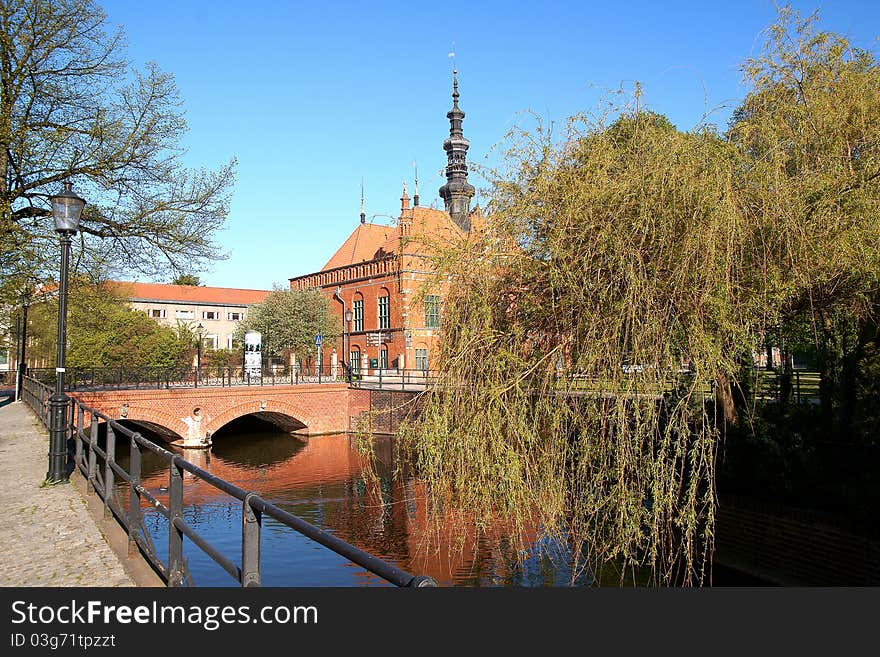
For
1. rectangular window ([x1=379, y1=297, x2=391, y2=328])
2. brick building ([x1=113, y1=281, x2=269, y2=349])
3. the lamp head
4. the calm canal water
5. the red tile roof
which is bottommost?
the calm canal water

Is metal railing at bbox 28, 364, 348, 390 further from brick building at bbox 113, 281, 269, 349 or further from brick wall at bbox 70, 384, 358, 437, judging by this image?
brick building at bbox 113, 281, 269, 349

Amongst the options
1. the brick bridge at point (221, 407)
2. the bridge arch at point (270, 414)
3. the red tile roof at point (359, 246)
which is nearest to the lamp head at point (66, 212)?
the brick bridge at point (221, 407)

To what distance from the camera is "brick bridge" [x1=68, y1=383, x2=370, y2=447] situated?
21469mm

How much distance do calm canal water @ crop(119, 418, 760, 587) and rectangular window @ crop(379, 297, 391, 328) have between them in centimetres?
1556

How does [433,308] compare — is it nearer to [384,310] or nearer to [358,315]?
[384,310]

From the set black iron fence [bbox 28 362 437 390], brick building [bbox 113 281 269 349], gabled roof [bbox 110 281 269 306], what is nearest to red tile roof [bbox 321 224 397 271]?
gabled roof [bbox 110 281 269 306]

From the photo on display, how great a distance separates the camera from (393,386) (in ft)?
91.8

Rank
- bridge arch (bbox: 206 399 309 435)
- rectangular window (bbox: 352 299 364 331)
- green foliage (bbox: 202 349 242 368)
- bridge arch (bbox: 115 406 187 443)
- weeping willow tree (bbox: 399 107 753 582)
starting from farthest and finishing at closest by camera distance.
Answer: rectangular window (bbox: 352 299 364 331) → green foliage (bbox: 202 349 242 368) → bridge arch (bbox: 206 399 309 435) → bridge arch (bbox: 115 406 187 443) → weeping willow tree (bbox: 399 107 753 582)

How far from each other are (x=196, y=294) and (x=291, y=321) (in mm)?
28829

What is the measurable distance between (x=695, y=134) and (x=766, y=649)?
4.00 meters

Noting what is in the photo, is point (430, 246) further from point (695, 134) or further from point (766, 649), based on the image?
point (766, 649)

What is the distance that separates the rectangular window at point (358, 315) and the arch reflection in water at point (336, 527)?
60.1 ft

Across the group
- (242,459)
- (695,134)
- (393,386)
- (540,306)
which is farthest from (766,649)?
(393,386)

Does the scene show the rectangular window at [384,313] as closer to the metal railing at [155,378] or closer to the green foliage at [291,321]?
the green foliage at [291,321]
